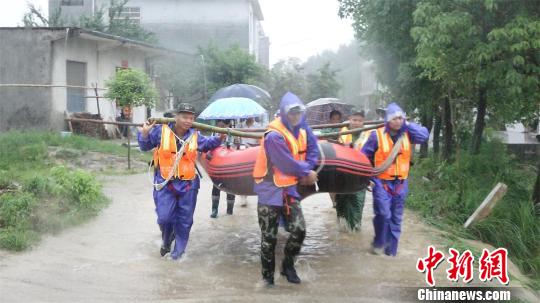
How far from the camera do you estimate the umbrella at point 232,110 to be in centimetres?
895

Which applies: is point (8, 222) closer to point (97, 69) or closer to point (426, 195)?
point (426, 195)

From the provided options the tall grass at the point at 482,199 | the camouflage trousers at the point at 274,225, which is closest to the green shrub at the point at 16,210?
the camouflage trousers at the point at 274,225


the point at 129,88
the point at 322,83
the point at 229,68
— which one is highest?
the point at 229,68

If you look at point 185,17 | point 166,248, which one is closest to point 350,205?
point 166,248

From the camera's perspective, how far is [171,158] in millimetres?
5637

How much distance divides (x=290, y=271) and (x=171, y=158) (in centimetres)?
165

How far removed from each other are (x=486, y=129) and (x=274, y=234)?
1060cm

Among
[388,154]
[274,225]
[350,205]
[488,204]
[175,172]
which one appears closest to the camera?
[274,225]

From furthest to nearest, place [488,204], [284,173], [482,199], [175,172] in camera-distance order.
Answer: [482,199] → [488,204] → [175,172] → [284,173]

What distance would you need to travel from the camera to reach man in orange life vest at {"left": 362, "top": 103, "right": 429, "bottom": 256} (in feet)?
19.1

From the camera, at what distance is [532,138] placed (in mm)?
19891

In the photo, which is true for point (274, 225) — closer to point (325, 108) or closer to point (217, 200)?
point (217, 200)

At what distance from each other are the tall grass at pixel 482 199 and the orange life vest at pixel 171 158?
3.82m

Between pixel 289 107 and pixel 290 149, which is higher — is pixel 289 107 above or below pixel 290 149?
above
